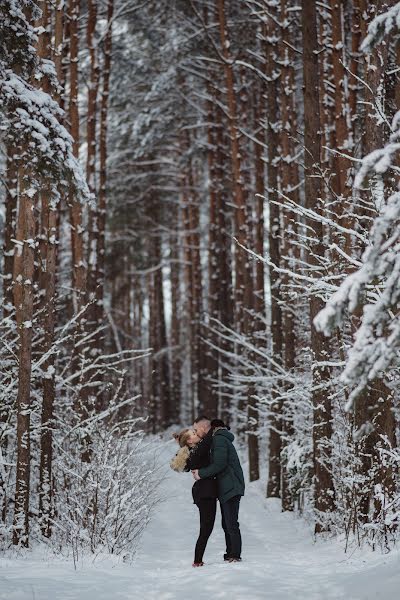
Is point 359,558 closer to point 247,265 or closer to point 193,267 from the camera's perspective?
point 247,265

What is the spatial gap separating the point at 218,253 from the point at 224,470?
1388 cm

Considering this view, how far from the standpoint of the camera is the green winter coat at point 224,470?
7449 millimetres

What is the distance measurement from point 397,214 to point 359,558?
4114 millimetres

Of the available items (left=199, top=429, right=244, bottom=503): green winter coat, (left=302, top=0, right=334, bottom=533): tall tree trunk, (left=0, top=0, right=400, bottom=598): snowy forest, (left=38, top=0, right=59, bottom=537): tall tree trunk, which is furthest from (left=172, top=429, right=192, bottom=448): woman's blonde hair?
(left=38, top=0, right=59, bottom=537): tall tree trunk

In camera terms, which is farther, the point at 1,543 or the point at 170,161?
the point at 170,161

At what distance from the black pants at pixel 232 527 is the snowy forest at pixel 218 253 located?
3.95 feet

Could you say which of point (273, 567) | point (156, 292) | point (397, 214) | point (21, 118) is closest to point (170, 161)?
point (156, 292)

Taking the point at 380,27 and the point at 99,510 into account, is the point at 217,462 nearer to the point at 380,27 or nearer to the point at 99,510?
the point at 99,510

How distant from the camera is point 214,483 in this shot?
7.56 meters

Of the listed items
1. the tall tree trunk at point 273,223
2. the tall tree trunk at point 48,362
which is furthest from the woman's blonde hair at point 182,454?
the tall tree trunk at point 273,223

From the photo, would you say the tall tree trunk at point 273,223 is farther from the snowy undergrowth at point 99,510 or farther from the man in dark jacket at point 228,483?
the man in dark jacket at point 228,483

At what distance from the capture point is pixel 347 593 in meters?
5.59

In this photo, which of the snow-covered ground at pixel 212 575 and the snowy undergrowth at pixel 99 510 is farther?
the snowy undergrowth at pixel 99 510

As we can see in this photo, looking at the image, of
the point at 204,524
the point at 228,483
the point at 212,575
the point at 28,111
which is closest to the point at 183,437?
the point at 228,483
